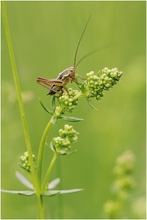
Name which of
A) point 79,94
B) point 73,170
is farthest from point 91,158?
point 79,94

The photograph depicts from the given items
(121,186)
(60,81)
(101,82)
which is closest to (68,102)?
(101,82)

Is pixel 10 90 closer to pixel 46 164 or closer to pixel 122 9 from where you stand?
pixel 46 164

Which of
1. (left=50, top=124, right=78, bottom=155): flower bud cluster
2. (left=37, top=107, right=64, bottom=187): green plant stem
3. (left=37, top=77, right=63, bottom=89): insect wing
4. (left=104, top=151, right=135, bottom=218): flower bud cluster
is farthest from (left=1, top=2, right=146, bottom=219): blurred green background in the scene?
(left=37, top=107, right=64, bottom=187): green plant stem

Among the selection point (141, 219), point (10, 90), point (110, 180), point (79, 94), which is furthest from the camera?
point (110, 180)


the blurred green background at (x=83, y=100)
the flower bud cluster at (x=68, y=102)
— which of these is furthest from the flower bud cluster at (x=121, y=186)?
the flower bud cluster at (x=68, y=102)

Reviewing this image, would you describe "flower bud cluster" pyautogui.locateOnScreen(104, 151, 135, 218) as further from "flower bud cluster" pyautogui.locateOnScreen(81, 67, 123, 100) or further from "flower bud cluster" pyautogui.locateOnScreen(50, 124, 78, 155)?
"flower bud cluster" pyautogui.locateOnScreen(81, 67, 123, 100)

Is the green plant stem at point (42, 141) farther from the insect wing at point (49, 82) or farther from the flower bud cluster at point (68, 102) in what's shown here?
the insect wing at point (49, 82)
